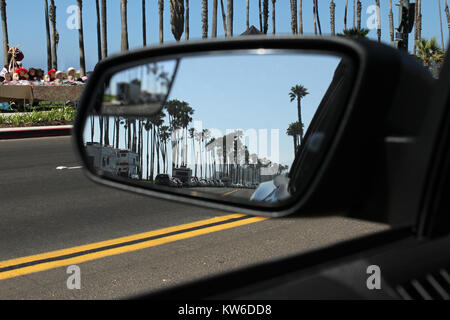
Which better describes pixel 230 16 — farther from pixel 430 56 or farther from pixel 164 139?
pixel 164 139

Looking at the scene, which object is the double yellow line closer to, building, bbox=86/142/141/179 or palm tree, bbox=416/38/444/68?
palm tree, bbox=416/38/444/68

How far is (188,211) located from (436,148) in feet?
16.6

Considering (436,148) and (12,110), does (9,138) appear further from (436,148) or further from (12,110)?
(436,148)

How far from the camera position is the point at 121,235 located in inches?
201

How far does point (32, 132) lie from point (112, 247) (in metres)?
11.4

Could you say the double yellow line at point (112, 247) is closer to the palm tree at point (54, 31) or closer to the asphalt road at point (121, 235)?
the asphalt road at point (121, 235)

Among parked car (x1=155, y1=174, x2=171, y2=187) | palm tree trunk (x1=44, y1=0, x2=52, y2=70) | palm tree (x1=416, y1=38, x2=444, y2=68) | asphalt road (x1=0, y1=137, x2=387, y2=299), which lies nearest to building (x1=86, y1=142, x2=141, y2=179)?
parked car (x1=155, y1=174, x2=171, y2=187)

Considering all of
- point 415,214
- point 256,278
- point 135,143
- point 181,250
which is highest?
point 135,143

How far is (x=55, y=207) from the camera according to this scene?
6.35 metres

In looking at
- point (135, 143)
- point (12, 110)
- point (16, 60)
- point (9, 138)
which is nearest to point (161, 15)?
point (16, 60)

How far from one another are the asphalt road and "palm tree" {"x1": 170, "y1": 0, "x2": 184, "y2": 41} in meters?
35.9

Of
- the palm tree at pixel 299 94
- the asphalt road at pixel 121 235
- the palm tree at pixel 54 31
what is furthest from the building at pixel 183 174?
the palm tree at pixel 54 31

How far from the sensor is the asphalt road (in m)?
3.82

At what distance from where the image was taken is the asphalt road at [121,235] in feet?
12.5
